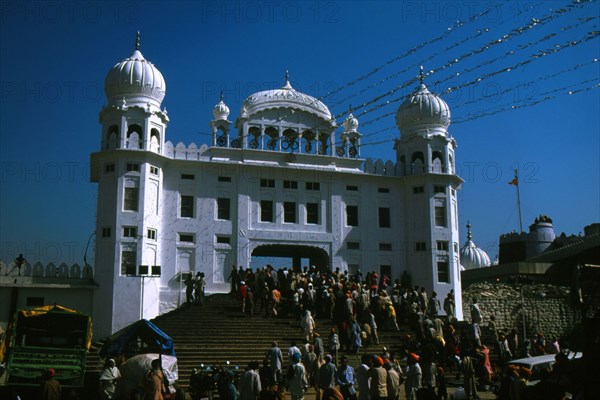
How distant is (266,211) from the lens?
133 feet

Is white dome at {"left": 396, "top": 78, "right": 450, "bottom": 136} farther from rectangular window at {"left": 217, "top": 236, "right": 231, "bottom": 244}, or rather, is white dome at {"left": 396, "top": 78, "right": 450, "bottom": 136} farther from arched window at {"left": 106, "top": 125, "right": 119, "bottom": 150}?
arched window at {"left": 106, "top": 125, "right": 119, "bottom": 150}

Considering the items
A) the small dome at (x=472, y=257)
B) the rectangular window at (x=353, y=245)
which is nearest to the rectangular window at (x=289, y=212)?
the rectangular window at (x=353, y=245)

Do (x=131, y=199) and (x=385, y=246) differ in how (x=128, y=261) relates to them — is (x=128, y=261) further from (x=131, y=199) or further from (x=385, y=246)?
(x=385, y=246)

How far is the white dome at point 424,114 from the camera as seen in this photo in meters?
43.8

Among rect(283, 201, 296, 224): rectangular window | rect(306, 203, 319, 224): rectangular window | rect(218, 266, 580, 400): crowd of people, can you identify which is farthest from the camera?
rect(306, 203, 319, 224): rectangular window

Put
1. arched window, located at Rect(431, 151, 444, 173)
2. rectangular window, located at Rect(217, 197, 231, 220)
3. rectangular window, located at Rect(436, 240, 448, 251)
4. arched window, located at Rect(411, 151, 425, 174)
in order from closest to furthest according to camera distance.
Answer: rectangular window, located at Rect(217, 197, 231, 220), rectangular window, located at Rect(436, 240, 448, 251), arched window, located at Rect(431, 151, 444, 173), arched window, located at Rect(411, 151, 425, 174)

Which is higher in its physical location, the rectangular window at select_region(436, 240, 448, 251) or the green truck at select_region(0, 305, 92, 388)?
the rectangular window at select_region(436, 240, 448, 251)

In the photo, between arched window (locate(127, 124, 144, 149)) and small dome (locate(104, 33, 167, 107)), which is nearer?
arched window (locate(127, 124, 144, 149))

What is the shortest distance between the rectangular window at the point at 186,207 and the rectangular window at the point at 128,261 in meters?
3.99

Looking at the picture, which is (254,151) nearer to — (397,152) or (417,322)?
(397,152)

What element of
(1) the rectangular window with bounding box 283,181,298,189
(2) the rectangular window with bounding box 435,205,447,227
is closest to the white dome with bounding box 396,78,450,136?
(2) the rectangular window with bounding box 435,205,447,227

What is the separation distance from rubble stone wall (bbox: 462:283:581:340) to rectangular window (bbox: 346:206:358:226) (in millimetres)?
8496

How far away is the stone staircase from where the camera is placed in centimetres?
2647

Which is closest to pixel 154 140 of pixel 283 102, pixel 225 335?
pixel 283 102
